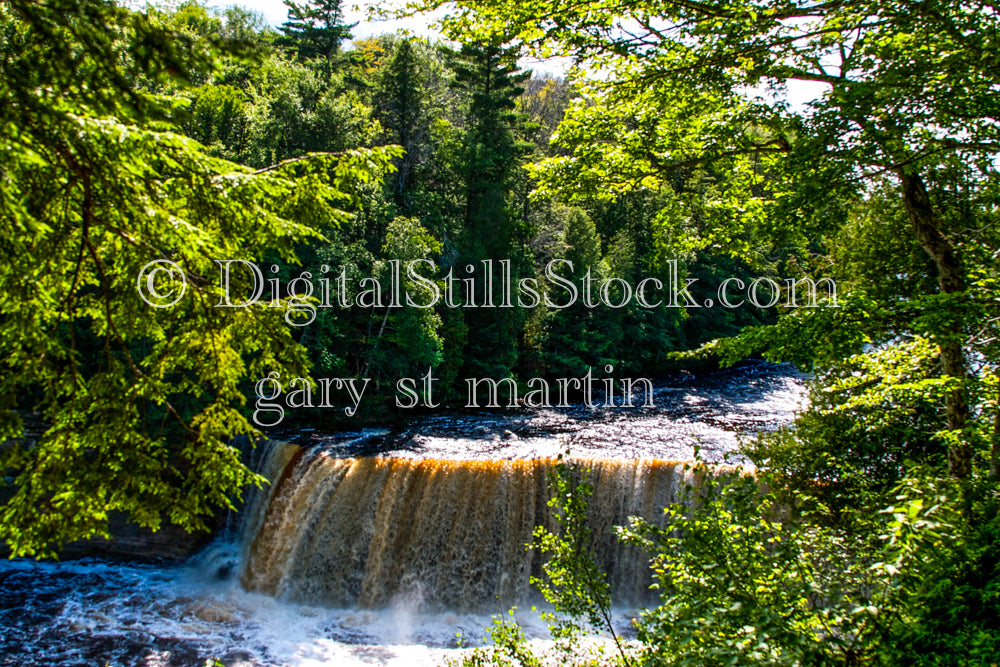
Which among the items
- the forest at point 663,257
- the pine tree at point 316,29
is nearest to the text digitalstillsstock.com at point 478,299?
the forest at point 663,257

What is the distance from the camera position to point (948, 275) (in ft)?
14.7

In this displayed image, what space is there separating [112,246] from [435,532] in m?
8.75

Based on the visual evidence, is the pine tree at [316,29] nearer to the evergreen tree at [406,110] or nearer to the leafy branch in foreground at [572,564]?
the evergreen tree at [406,110]

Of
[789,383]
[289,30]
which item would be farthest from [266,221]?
[289,30]

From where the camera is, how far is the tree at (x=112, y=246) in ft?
8.26

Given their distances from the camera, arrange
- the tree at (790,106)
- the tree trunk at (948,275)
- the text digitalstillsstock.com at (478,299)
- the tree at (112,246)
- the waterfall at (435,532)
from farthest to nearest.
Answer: the text digitalstillsstock.com at (478,299) < the waterfall at (435,532) < the tree trunk at (948,275) < the tree at (790,106) < the tree at (112,246)

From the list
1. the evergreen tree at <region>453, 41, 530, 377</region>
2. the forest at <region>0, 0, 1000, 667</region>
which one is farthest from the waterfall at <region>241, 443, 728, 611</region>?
the evergreen tree at <region>453, 41, 530, 377</region>

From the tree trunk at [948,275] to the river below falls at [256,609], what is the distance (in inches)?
93.9

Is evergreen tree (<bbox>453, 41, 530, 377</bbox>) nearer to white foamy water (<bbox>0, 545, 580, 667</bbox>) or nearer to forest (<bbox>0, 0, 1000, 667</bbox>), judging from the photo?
white foamy water (<bbox>0, 545, 580, 667</bbox>)

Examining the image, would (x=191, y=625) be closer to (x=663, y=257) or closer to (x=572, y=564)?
(x=572, y=564)

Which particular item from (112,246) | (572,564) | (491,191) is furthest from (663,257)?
(491,191)

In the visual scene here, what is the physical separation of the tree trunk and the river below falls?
7.83 feet

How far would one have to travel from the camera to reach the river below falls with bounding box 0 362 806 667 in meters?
9.24

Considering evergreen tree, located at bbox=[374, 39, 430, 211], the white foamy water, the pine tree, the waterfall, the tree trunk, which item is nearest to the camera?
the tree trunk
